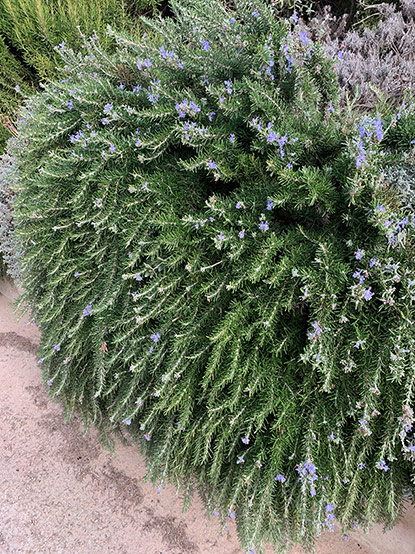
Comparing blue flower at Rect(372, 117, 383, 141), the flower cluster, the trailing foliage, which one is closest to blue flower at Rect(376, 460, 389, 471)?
the flower cluster

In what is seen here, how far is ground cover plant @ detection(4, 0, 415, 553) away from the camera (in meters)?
1.47

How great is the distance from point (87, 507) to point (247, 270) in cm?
143

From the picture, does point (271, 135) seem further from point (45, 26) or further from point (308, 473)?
point (45, 26)

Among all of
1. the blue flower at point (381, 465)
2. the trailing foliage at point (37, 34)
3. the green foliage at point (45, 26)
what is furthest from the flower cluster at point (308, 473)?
the green foliage at point (45, 26)

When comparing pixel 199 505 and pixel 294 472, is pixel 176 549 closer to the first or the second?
pixel 199 505

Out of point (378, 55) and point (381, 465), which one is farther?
point (378, 55)

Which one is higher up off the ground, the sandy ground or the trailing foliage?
the trailing foliage

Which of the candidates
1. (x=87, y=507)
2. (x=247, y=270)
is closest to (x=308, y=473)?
(x=247, y=270)

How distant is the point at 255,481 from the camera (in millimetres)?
1612

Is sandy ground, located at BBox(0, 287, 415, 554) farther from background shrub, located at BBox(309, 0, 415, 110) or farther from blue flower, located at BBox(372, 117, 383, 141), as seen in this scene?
background shrub, located at BBox(309, 0, 415, 110)

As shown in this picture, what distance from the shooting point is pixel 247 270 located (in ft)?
4.97

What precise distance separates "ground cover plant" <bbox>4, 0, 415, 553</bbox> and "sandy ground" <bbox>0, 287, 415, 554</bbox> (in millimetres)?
335

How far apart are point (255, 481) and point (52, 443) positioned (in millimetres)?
1219

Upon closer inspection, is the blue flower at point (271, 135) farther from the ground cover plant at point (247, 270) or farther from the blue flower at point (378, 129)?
the blue flower at point (378, 129)
